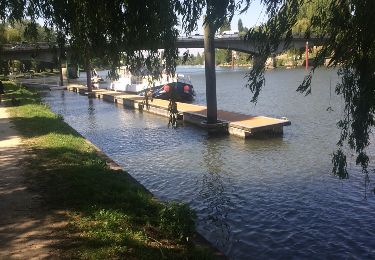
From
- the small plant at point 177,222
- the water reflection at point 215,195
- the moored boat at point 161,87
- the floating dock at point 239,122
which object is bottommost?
the water reflection at point 215,195

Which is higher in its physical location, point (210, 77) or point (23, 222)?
point (210, 77)

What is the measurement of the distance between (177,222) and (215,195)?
4188 mm

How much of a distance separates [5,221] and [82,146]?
736cm

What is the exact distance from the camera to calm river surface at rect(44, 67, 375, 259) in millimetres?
8883

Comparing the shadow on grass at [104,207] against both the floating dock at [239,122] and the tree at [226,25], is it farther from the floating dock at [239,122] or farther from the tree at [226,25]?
the floating dock at [239,122]

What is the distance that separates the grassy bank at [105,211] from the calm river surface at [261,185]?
1.38 m

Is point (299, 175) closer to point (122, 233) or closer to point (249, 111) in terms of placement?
point (122, 233)

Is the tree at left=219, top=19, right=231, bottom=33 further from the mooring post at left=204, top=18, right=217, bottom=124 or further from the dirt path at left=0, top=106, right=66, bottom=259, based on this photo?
the mooring post at left=204, top=18, right=217, bottom=124

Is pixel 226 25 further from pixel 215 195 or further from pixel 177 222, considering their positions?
pixel 215 195

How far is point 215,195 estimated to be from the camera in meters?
11.9

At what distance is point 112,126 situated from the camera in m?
25.7

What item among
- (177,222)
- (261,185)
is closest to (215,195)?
(261,185)

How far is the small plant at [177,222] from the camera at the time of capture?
25.3 ft

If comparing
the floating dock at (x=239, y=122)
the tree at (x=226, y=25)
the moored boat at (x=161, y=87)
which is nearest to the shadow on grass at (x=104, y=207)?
the tree at (x=226, y=25)
